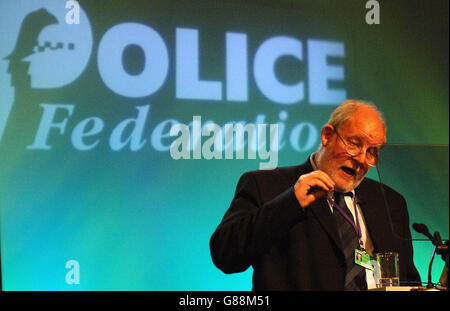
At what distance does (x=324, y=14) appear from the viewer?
4312 millimetres

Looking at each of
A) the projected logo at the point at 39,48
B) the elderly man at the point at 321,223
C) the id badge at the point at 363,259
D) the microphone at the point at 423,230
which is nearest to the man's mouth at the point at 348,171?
the elderly man at the point at 321,223

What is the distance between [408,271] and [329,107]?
1937mm

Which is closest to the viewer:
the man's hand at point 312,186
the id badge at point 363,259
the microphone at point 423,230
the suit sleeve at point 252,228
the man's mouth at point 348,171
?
the microphone at point 423,230

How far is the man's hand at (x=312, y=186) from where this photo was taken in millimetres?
2109

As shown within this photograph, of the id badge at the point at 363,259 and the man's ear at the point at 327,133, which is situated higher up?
the man's ear at the point at 327,133

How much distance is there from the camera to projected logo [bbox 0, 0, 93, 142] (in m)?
3.82

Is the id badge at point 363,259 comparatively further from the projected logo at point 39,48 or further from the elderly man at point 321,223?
the projected logo at point 39,48

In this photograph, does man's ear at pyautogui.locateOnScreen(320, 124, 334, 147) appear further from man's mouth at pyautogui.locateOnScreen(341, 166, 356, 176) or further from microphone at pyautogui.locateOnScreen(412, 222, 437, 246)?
microphone at pyautogui.locateOnScreen(412, 222, 437, 246)

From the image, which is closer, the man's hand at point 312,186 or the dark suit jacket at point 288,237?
the man's hand at point 312,186

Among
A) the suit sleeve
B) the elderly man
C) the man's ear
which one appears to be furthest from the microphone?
the man's ear

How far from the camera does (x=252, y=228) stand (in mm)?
2297

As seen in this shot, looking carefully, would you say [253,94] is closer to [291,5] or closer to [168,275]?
[291,5]

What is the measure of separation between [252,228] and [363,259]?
0.51 metres
